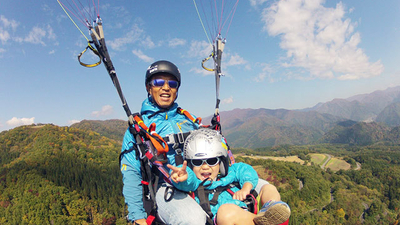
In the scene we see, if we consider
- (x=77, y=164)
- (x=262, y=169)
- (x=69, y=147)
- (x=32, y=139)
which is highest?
(x=32, y=139)

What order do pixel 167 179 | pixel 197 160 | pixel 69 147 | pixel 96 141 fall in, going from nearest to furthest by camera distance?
pixel 167 179 → pixel 197 160 → pixel 69 147 → pixel 96 141

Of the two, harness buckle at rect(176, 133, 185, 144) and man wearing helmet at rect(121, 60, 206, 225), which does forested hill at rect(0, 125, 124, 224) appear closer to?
man wearing helmet at rect(121, 60, 206, 225)

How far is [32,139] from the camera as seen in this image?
452 feet

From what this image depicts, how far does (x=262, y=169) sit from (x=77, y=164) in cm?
9102

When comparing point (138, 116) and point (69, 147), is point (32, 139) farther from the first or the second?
point (138, 116)

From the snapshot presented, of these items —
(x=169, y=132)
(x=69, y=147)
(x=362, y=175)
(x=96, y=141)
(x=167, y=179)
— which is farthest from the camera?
(x=96, y=141)

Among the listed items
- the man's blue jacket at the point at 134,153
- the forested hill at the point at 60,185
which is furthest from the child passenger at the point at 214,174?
the forested hill at the point at 60,185

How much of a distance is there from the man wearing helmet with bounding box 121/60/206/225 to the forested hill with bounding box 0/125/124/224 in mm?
73653

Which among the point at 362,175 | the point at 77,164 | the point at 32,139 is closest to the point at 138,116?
the point at 77,164

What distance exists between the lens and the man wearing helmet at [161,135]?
8.91ft

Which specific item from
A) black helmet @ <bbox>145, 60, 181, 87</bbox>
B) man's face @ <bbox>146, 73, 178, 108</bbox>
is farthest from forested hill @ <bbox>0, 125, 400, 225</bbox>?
black helmet @ <bbox>145, 60, 181, 87</bbox>

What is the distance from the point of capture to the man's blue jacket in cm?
326

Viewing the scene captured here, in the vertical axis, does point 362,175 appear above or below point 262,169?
below

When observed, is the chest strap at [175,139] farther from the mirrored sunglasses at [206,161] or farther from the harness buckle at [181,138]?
the mirrored sunglasses at [206,161]
